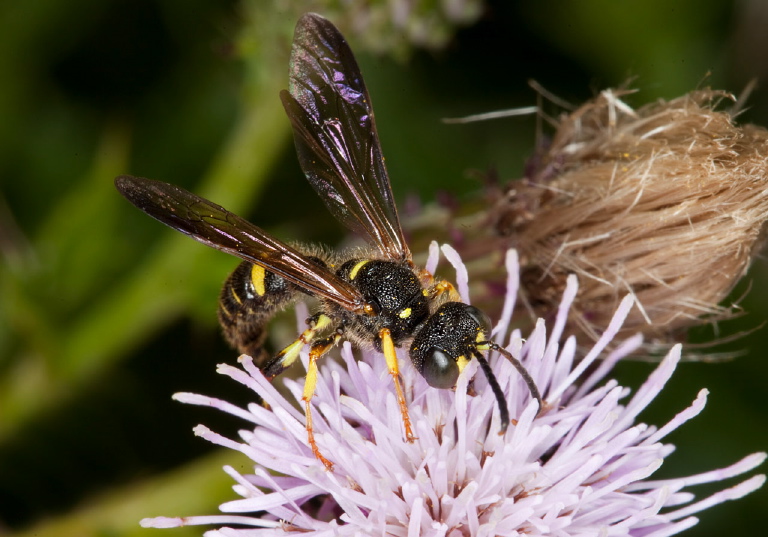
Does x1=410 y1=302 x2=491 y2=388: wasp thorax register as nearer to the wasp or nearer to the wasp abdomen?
the wasp

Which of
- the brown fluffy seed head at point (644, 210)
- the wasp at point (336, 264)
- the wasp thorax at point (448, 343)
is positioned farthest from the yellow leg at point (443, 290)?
the brown fluffy seed head at point (644, 210)

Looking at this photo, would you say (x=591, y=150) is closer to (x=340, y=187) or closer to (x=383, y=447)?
(x=340, y=187)

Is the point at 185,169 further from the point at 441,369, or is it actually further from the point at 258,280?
the point at 441,369

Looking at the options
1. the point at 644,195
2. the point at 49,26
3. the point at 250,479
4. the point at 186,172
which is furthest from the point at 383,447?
the point at 49,26

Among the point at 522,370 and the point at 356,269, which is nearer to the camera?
the point at 522,370

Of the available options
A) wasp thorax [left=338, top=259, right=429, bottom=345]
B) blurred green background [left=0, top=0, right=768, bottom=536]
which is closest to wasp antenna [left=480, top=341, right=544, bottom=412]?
wasp thorax [left=338, top=259, right=429, bottom=345]

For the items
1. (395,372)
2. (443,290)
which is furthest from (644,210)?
(395,372)
